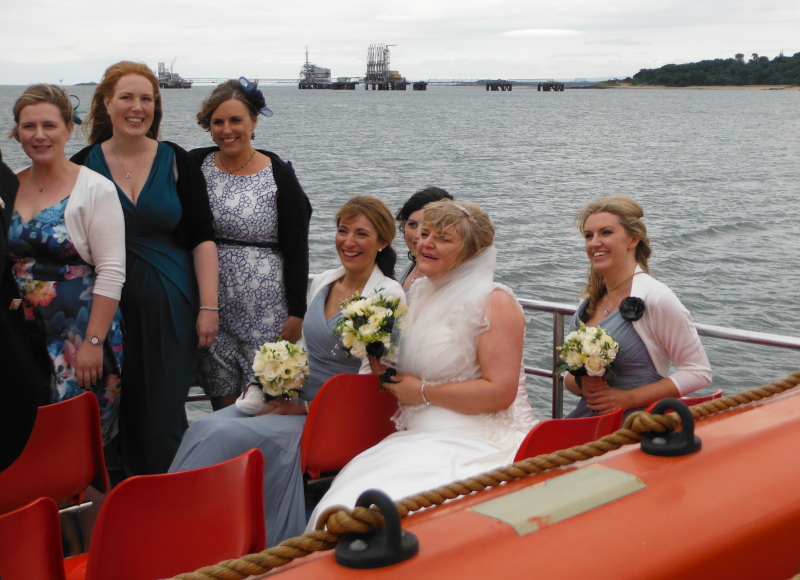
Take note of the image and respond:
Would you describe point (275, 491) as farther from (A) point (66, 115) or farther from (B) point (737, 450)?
(B) point (737, 450)

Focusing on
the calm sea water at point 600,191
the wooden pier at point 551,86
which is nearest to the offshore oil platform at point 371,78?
the wooden pier at point 551,86

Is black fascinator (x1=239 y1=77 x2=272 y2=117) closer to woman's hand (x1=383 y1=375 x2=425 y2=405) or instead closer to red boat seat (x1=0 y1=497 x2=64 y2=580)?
woman's hand (x1=383 y1=375 x2=425 y2=405)

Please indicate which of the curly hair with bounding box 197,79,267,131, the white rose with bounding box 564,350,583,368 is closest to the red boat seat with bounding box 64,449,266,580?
the white rose with bounding box 564,350,583,368

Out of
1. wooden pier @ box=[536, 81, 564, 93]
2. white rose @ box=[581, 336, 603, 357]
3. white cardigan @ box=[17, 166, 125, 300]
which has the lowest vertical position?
white rose @ box=[581, 336, 603, 357]

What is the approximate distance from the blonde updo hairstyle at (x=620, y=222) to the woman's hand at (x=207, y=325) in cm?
172

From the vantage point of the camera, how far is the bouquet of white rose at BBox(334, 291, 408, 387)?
3.24 metres

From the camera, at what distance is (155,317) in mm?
3846

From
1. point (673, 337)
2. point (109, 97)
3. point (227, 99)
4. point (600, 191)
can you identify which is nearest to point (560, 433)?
point (673, 337)

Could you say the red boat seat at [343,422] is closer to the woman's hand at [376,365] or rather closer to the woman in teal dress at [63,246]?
the woman's hand at [376,365]

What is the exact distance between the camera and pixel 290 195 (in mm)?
4094

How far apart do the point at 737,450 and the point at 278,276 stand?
2667mm

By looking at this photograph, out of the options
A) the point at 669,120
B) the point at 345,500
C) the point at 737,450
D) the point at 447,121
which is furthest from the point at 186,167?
the point at 669,120

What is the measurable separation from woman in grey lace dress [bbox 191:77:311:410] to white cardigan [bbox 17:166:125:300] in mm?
614

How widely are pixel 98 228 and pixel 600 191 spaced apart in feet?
95.8
